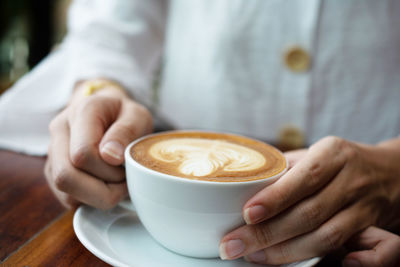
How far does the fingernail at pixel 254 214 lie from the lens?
1.63 ft

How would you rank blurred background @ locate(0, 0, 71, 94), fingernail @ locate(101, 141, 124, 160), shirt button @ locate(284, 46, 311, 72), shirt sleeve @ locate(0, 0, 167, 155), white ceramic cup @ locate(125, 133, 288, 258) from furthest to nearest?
blurred background @ locate(0, 0, 71, 94) < shirt button @ locate(284, 46, 311, 72) < shirt sleeve @ locate(0, 0, 167, 155) < fingernail @ locate(101, 141, 124, 160) < white ceramic cup @ locate(125, 133, 288, 258)

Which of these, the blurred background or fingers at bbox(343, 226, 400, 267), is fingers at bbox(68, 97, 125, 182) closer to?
fingers at bbox(343, 226, 400, 267)

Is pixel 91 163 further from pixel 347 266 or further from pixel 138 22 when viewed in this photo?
pixel 138 22

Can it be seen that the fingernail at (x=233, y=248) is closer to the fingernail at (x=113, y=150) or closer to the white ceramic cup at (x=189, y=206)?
the white ceramic cup at (x=189, y=206)

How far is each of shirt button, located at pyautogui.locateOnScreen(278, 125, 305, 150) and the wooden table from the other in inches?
25.9

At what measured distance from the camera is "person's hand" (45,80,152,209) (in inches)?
22.9

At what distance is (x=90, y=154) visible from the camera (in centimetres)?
58

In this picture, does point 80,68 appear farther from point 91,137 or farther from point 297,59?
point 297,59

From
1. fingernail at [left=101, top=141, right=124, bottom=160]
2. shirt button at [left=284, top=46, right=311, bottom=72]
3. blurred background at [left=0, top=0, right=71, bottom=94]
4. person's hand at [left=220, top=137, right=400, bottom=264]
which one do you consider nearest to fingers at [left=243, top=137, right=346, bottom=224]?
person's hand at [left=220, top=137, right=400, bottom=264]

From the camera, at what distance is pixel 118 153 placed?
598 mm

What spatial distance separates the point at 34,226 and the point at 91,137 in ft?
0.65

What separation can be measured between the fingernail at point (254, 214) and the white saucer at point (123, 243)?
0.09m

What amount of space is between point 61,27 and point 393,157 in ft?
11.6

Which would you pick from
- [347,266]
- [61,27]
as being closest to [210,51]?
Result: [347,266]
